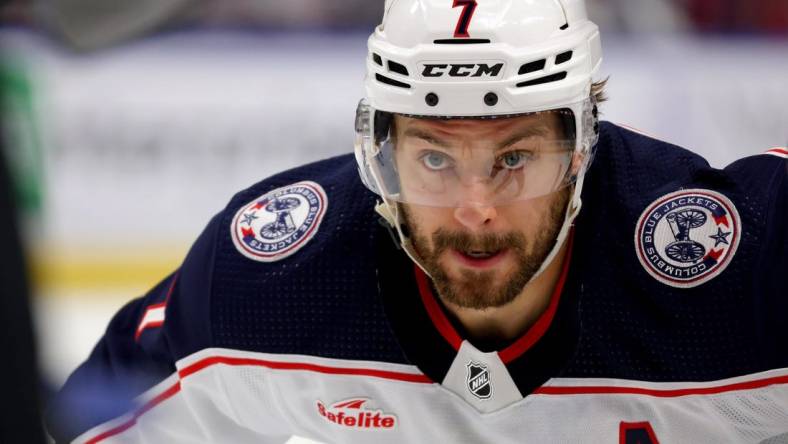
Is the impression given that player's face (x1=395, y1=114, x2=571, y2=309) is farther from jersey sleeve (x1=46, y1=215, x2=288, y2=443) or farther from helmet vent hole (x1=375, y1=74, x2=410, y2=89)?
jersey sleeve (x1=46, y1=215, x2=288, y2=443)

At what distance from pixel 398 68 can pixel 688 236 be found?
562 millimetres

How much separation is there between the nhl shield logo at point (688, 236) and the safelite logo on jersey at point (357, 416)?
55 centimetres

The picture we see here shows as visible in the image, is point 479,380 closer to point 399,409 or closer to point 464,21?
point 399,409

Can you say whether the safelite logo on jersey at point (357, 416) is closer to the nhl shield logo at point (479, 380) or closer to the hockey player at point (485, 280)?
the hockey player at point (485, 280)

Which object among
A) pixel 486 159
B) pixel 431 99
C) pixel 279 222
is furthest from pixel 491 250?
pixel 279 222

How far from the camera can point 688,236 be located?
1757 millimetres

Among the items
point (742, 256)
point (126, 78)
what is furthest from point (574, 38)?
point (126, 78)

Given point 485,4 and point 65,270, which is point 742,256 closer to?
point 485,4

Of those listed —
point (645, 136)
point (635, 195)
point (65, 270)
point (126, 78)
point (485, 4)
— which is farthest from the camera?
point (126, 78)

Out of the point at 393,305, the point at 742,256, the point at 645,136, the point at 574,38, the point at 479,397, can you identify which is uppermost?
the point at 574,38

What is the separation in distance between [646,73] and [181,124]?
151 cm

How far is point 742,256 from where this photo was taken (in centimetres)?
167

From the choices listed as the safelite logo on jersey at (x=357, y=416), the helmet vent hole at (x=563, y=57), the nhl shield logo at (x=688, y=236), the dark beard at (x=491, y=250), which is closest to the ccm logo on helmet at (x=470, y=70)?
the helmet vent hole at (x=563, y=57)

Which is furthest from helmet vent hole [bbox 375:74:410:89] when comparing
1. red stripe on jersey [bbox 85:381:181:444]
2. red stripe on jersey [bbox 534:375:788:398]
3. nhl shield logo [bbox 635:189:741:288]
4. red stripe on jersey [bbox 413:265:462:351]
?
red stripe on jersey [bbox 85:381:181:444]
